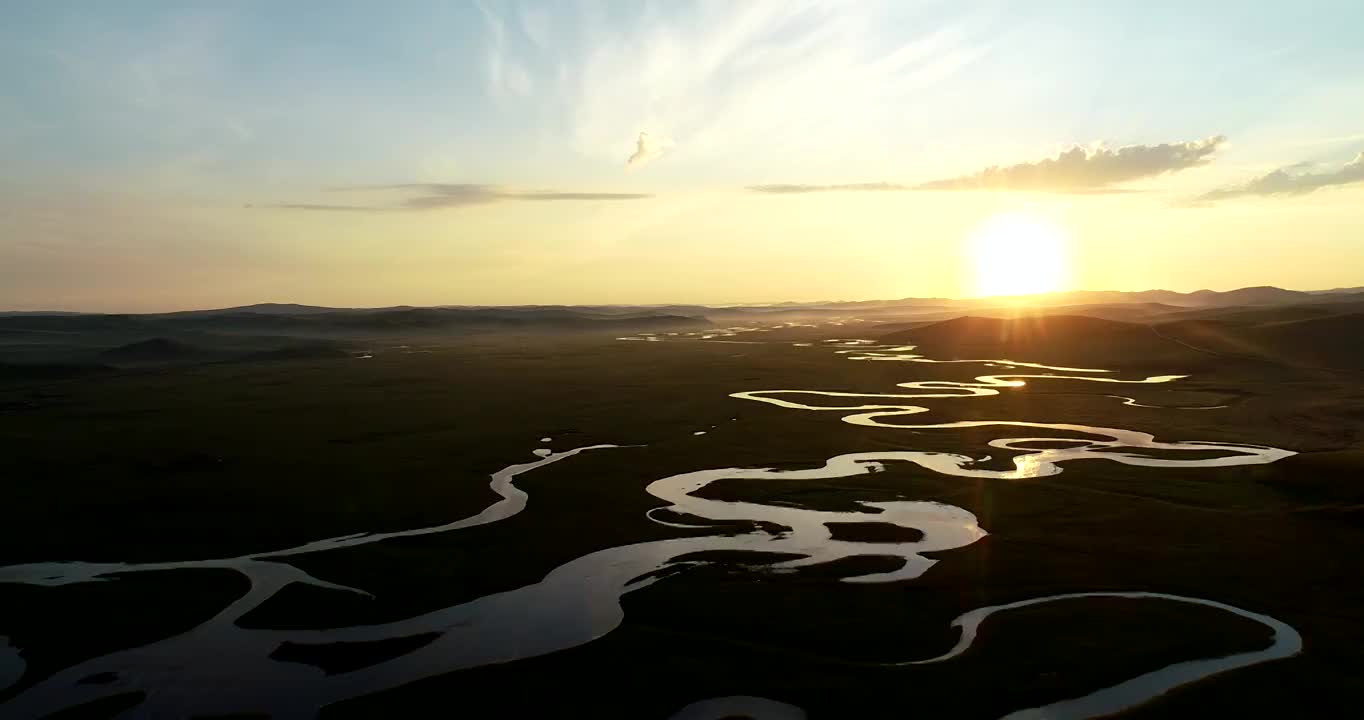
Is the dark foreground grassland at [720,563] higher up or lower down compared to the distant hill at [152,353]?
lower down

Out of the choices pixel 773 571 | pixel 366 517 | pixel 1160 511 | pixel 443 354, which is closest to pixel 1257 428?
pixel 1160 511

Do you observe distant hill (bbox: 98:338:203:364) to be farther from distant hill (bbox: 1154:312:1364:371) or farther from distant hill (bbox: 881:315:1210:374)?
distant hill (bbox: 1154:312:1364:371)

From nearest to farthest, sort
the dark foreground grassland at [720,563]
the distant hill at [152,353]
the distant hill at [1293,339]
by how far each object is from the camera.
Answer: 1. the dark foreground grassland at [720,563]
2. the distant hill at [1293,339]
3. the distant hill at [152,353]

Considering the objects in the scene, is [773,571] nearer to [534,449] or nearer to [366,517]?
[366,517]

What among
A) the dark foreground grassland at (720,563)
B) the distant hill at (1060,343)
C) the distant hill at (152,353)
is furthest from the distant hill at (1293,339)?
the distant hill at (152,353)

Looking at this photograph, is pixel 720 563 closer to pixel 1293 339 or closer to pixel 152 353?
pixel 1293 339

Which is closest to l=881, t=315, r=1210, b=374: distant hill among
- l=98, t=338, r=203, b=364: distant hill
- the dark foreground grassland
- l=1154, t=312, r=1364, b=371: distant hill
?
l=1154, t=312, r=1364, b=371: distant hill

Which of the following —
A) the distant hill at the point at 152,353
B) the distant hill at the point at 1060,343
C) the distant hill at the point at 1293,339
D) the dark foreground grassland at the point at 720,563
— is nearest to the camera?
the dark foreground grassland at the point at 720,563

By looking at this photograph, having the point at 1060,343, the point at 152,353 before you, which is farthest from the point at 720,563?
the point at 152,353

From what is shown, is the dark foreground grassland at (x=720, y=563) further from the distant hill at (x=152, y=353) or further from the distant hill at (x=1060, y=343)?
the distant hill at (x=152, y=353)
